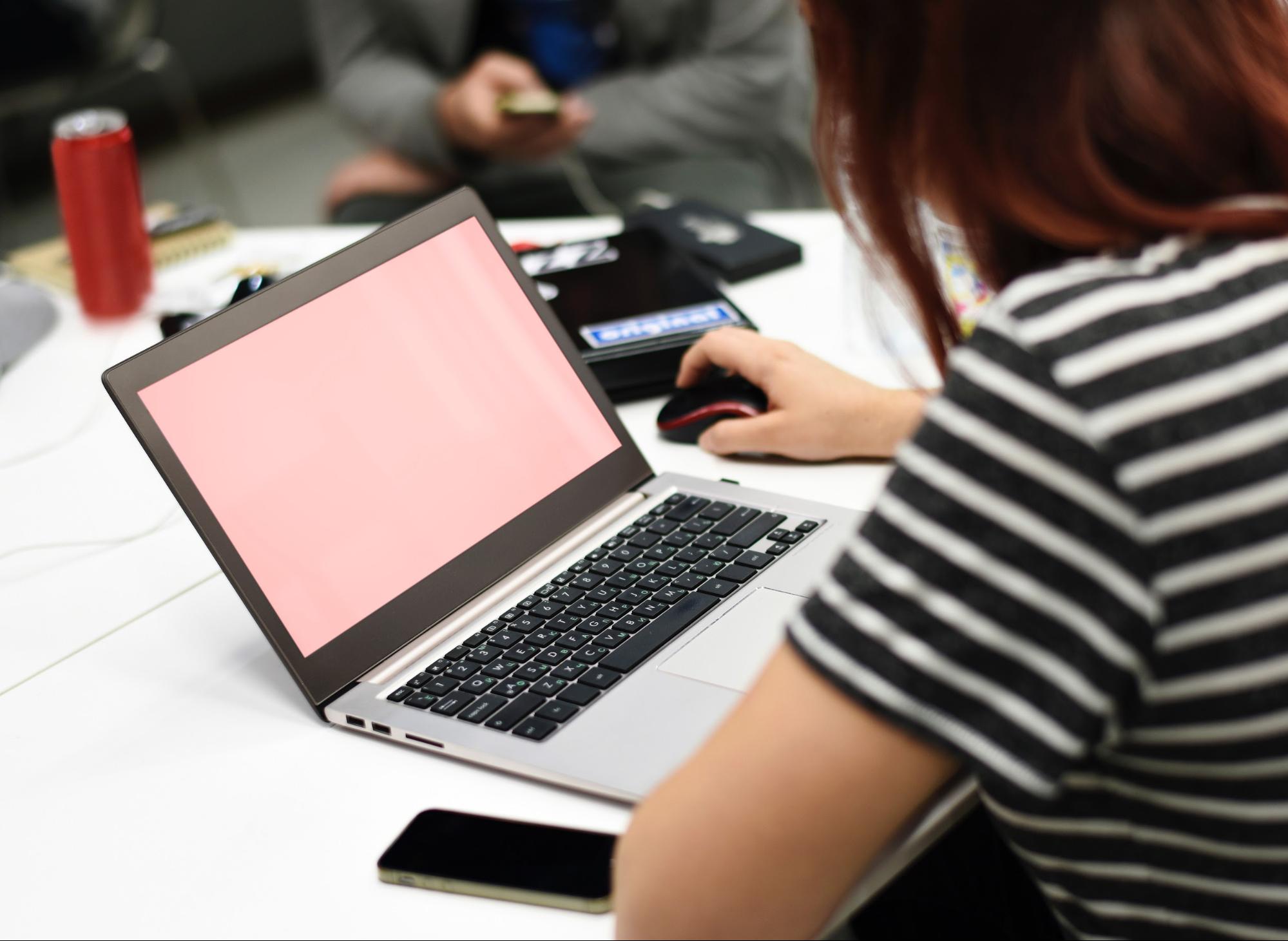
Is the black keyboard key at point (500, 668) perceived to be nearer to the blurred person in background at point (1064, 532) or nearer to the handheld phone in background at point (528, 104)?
the blurred person in background at point (1064, 532)

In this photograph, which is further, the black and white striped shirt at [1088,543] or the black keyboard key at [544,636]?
the black keyboard key at [544,636]

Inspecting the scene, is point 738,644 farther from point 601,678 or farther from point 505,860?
point 505,860

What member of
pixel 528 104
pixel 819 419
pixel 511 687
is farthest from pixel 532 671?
pixel 528 104

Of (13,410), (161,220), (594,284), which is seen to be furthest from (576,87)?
(13,410)

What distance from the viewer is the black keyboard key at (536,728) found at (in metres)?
0.70

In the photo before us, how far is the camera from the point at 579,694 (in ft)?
2.37

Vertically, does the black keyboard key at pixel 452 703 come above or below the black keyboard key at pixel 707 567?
above

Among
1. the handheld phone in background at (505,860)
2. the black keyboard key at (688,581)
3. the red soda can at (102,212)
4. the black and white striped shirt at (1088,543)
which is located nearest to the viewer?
the black and white striped shirt at (1088,543)

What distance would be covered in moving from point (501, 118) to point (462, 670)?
47.6 inches

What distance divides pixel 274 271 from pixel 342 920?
912mm

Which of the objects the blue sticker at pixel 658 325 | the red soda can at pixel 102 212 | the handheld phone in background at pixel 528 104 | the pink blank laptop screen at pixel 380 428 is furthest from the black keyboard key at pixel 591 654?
the handheld phone in background at pixel 528 104

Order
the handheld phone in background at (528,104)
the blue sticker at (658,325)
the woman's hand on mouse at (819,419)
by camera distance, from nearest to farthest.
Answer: the woman's hand on mouse at (819,419) < the blue sticker at (658,325) < the handheld phone in background at (528,104)

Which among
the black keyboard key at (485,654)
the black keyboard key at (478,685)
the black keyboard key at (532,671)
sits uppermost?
the black keyboard key at (485,654)

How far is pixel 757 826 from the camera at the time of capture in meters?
0.52
